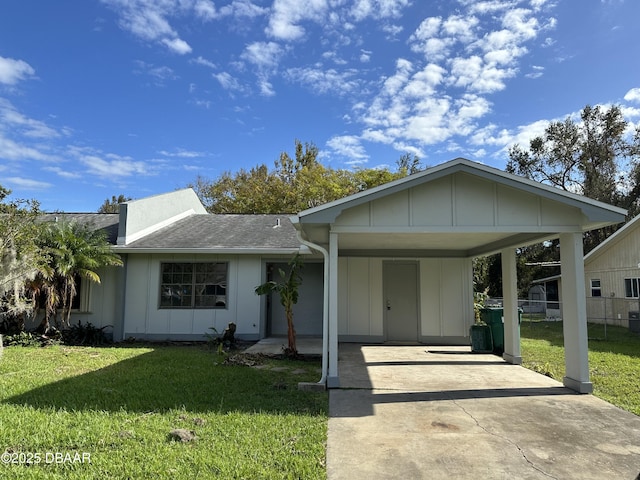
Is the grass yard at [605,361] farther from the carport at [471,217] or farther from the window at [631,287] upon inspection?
the window at [631,287]

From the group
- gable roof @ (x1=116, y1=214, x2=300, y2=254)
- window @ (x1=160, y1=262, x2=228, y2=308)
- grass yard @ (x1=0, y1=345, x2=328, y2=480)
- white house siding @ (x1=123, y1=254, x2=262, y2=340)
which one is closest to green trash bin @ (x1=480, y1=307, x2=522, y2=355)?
grass yard @ (x1=0, y1=345, x2=328, y2=480)

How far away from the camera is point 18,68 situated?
38.2ft

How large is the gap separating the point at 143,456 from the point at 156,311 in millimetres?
8185

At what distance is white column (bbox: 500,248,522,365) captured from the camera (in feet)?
27.6

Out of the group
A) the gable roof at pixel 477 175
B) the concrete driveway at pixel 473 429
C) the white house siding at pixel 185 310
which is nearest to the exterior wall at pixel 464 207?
the gable roof at pixel 477 175

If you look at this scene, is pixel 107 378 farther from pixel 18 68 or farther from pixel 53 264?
pixel 18 68

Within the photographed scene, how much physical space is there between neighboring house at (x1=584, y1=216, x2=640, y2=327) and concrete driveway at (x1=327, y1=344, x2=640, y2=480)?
1277cm

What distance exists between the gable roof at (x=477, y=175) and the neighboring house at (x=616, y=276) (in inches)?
483

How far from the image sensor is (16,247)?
8312 mm

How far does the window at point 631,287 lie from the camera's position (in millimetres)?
17008

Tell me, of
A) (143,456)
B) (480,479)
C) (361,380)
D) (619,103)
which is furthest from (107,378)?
(619,103)

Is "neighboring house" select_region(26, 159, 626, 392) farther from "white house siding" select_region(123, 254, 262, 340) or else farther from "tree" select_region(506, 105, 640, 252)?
"tree" select_region(506, 105, 640, 252)

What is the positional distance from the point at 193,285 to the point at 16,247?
4241mm

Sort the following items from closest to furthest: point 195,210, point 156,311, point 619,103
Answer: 1. point 156,311
2. point 195,210
3. point 619,103
